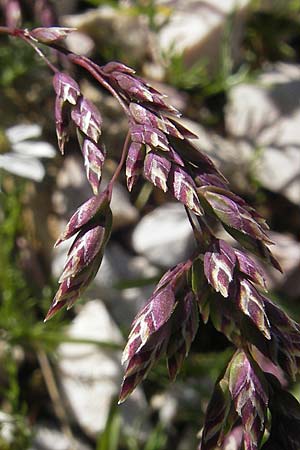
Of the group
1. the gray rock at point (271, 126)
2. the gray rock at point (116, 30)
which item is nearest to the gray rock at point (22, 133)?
the gray rock at point (116, 30)

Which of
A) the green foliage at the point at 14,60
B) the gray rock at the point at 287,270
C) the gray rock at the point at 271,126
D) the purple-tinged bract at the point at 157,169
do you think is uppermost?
the purple-tinged bract at the point at 157,169

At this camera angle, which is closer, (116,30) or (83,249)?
(83,249)

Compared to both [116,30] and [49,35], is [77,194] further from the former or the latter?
[49,35]

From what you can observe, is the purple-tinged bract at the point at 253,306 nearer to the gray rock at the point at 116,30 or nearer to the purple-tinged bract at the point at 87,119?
the purple-tinged bract at the point at 87,119

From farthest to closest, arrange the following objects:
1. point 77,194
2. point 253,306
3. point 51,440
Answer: point 77,194 → point 51,440 → point 253,306

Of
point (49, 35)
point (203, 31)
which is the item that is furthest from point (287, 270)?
point (49, 35)

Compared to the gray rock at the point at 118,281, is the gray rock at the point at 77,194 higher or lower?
higher

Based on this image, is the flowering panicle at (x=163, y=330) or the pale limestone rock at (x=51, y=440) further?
the pale limestone rock at (x=51, y=440)

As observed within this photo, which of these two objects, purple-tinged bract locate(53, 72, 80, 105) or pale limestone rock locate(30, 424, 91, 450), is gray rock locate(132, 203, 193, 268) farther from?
purple-tinged bract locate(53, 72, 80, 105)

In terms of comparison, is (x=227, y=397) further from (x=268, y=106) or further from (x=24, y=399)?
(x=268, y=106)
